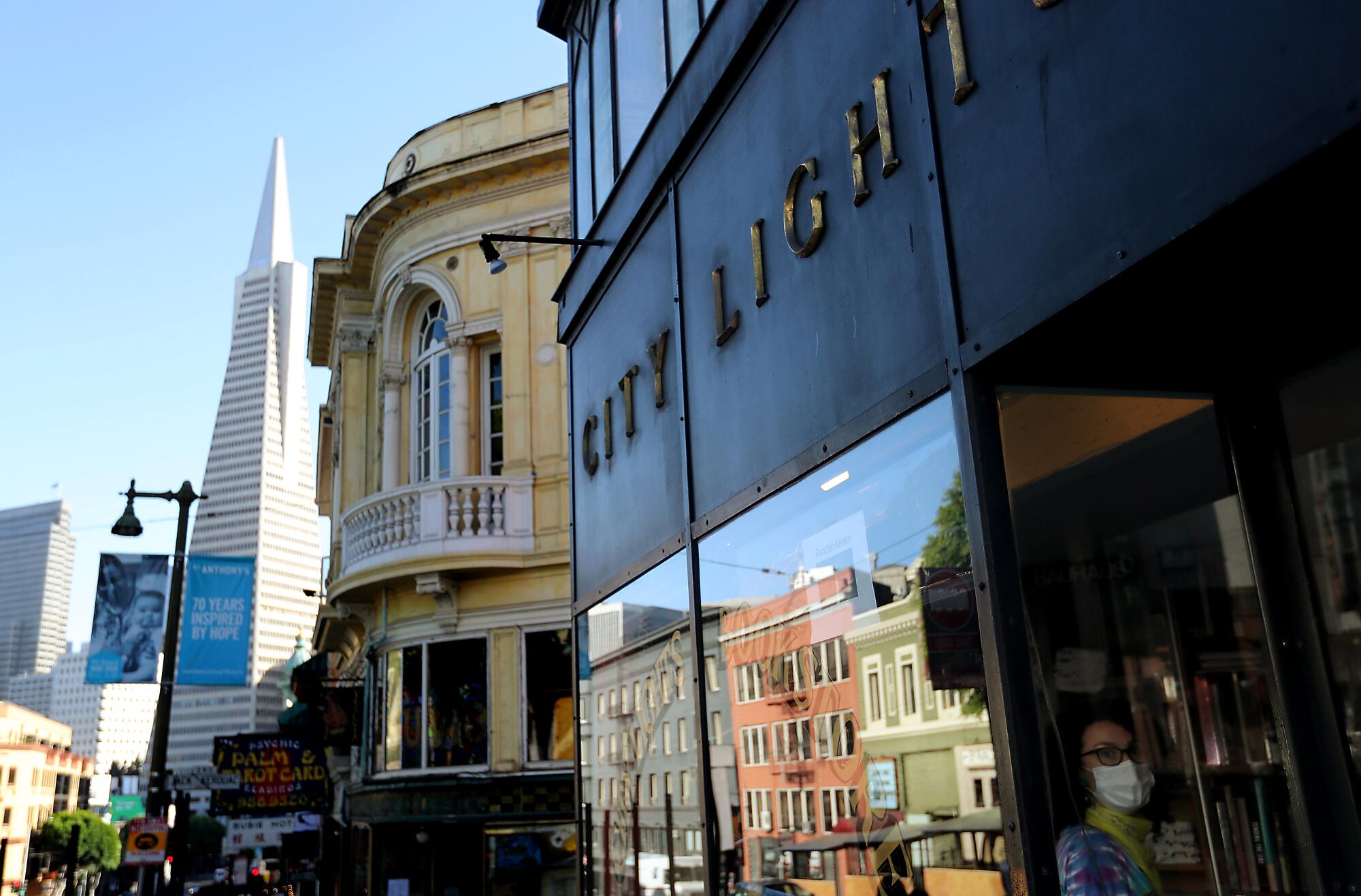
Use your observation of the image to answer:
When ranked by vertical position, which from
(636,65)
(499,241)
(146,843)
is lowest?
(146,843)

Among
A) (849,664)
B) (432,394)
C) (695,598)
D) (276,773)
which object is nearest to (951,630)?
(849,664)

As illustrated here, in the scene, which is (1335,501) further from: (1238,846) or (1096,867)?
(1096,867)

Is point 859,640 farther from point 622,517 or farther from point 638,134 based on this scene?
point 638,134

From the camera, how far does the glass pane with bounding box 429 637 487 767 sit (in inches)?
679

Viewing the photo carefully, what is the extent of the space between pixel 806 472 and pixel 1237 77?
233cm

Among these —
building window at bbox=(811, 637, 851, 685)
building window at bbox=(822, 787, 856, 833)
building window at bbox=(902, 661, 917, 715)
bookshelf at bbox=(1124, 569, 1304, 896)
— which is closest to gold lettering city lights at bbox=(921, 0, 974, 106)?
building window at bbox=(902, 661, 917, 715)

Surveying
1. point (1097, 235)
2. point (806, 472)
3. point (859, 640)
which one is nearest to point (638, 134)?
point (806, 472)

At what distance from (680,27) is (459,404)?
40.8 feet

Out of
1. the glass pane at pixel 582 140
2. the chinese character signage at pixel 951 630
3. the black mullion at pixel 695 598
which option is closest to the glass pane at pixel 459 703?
the glass pane at pixel 582 140

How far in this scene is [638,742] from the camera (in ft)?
22.4

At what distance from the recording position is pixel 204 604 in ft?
60.2

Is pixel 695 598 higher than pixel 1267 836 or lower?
higher

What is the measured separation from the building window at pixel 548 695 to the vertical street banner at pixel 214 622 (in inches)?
181

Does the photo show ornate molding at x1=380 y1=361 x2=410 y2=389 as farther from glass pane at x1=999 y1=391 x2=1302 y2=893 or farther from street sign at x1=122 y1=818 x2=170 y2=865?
glass pane at x1=999 y1=391 x2=1302 y2=893
